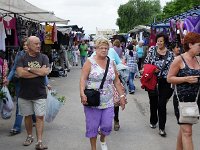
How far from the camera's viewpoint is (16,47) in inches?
401

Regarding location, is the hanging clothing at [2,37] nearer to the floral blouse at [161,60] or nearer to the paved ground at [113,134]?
the paved ground at [113,134]

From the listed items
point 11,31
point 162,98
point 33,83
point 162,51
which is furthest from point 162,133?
point 11,31

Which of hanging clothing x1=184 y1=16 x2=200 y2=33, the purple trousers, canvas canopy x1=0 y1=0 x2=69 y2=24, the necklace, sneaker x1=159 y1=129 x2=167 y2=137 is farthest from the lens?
canvas canopy x1=0 y1=0 x2=69 y2=24

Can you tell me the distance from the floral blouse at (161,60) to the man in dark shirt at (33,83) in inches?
77.9

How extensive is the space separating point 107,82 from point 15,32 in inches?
222

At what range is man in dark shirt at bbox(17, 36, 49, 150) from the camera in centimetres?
576

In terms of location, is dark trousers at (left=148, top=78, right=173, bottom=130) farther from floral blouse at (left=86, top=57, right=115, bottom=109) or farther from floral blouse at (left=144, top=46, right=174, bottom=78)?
floral blouse at (left=86, top=57, right=115, bottom=109)

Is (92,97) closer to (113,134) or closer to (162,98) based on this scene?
(113,134)

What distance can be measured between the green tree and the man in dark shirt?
73.9 meters

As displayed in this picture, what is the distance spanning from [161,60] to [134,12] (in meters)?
75.4

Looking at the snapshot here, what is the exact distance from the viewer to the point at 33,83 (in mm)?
5809

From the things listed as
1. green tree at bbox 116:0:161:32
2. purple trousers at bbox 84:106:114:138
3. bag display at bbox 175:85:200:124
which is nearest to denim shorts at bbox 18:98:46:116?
purple trousers at bbox 84:106:114:138

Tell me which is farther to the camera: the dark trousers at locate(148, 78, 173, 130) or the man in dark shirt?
→ the dark trousers at locate(148, 78, 173, 130)

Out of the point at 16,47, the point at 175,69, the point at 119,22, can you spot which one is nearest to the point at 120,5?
the point at 119,22
